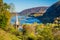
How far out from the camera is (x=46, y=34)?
12297 mm

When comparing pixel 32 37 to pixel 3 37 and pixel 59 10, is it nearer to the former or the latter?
pixel 3 37

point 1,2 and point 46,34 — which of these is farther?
point 1,2

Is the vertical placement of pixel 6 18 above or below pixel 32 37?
above

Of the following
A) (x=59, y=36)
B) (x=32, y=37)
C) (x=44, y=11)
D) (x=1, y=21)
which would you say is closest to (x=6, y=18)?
(x=1, y=21)

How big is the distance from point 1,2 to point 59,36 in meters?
6.32

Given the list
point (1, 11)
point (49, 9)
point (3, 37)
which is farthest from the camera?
point (49, 9)

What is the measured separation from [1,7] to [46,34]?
5.23 meters

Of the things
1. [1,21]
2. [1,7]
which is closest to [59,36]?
[1,21]

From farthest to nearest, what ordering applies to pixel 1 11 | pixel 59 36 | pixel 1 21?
pixel 1 11
pixel 1 21
pixel 59 36

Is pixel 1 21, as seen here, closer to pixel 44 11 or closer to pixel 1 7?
pixel 1 7

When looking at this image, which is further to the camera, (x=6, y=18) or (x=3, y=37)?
(x=6, y=18)

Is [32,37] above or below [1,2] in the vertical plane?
below

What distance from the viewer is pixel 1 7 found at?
15969 millimetres

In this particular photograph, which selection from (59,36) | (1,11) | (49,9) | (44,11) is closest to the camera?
(59,36)
